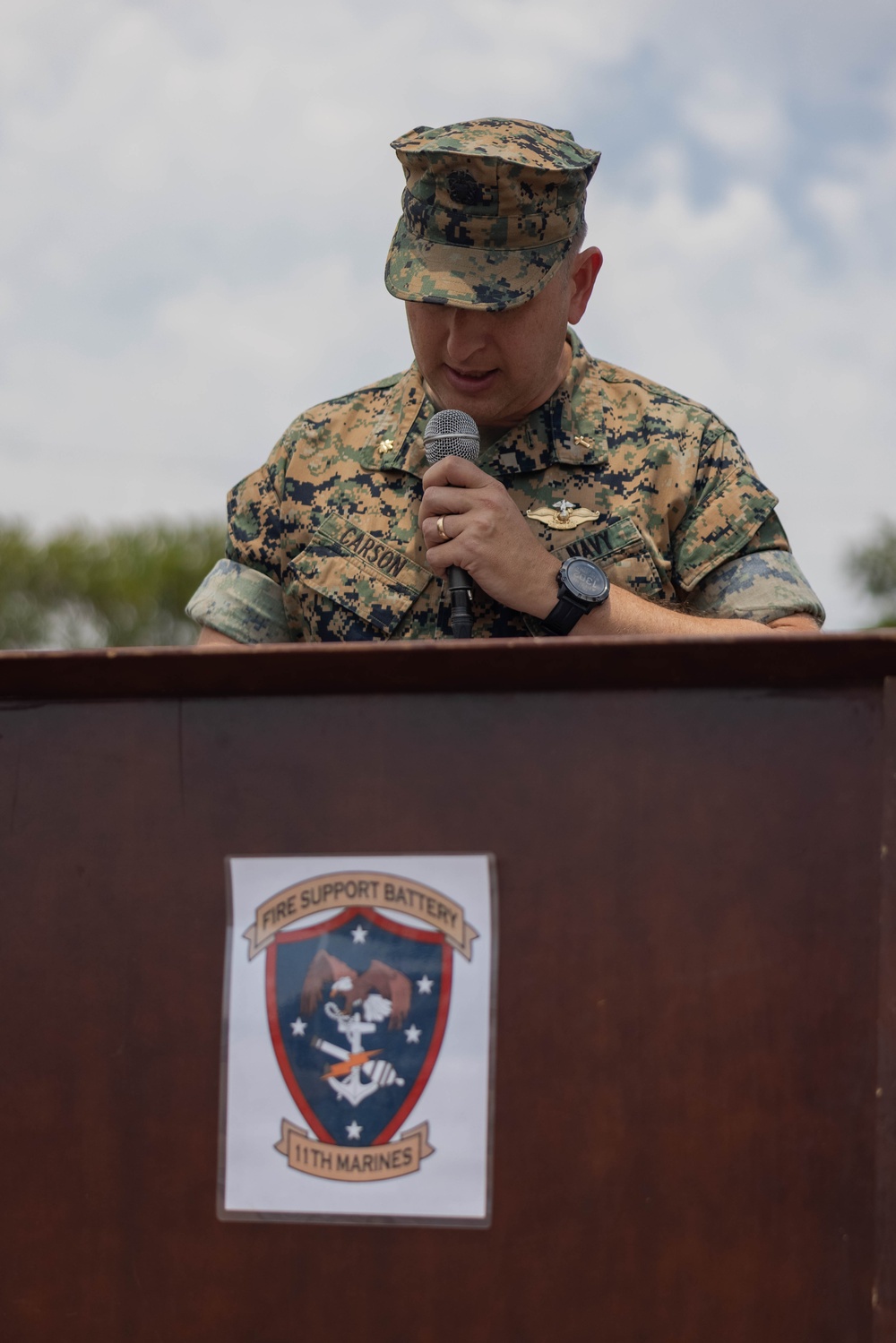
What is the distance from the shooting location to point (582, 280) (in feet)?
7.45

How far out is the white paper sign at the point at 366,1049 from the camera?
118 cm

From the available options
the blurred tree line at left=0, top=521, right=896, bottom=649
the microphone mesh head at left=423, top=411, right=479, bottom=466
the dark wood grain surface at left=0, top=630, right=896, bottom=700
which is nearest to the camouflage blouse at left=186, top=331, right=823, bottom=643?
the microphone mesh head at left=423, top=411, right=479, bottom=466

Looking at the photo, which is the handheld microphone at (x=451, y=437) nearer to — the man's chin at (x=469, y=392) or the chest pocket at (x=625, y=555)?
the man's chin at (x=469, y=392)

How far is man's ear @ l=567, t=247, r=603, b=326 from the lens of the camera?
2.24 meters

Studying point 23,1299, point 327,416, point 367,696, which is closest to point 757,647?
point 367,696

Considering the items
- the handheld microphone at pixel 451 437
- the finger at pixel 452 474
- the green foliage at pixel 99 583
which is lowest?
the finger at pixel 452 474

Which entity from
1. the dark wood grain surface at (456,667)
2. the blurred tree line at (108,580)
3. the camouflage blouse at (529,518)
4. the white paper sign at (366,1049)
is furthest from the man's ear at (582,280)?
the blurred tree line at (108,580)

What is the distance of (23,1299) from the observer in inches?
48.9

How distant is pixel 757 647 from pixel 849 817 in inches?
6.8

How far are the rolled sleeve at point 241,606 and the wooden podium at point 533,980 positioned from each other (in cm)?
93

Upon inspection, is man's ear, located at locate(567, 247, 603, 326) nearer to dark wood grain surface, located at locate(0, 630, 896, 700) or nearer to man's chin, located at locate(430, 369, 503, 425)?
man's chin, located at locate(430, 369, 503, 425)

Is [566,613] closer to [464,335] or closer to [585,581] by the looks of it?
[585,581]

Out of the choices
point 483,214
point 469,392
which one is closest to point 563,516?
point 469,392

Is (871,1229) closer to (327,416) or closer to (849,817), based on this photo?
(849,817)
